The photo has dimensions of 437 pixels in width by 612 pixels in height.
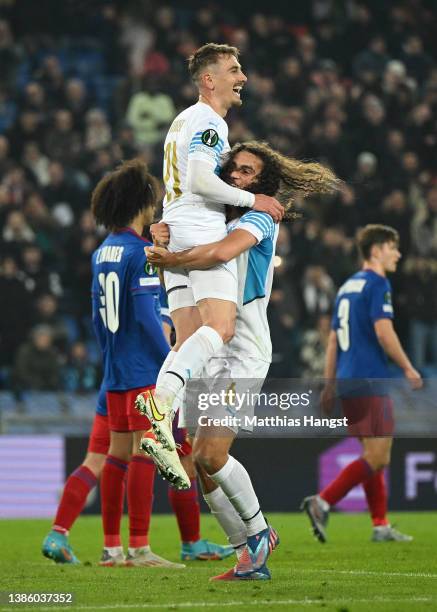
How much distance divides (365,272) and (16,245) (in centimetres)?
589

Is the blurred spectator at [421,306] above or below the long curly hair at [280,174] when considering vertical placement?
above

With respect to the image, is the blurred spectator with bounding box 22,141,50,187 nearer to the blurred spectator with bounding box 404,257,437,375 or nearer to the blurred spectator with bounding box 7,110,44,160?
the blurred spectator with bounding box 7,110,44,160

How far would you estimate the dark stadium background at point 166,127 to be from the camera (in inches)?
549

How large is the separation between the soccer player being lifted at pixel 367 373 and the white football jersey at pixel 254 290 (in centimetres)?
275

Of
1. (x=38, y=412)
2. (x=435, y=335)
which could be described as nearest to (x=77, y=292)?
(x=38, y=412)

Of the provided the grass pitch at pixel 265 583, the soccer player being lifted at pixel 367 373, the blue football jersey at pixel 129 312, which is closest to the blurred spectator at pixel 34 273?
the grass pitch at pixel 265 583

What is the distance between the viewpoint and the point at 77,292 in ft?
48.2

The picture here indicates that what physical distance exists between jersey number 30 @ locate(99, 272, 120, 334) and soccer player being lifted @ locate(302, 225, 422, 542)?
6.80 ft

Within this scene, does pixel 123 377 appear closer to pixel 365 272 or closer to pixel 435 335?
pixel 365 272

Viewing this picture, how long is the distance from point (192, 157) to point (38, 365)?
24.8 feet

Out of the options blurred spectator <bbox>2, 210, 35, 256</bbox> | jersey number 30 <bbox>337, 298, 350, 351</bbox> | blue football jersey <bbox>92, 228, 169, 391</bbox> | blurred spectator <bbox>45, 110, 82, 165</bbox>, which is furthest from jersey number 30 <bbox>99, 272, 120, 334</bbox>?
blurred spectator <bbox>45, 110, 82, 165</bbox>

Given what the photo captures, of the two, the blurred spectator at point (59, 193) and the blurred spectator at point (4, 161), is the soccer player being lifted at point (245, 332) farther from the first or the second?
the blurred spectator at point (4, 161)

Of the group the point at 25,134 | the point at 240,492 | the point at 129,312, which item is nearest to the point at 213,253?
the point at 240,492

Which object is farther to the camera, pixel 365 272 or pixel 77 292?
pixel 77 292
